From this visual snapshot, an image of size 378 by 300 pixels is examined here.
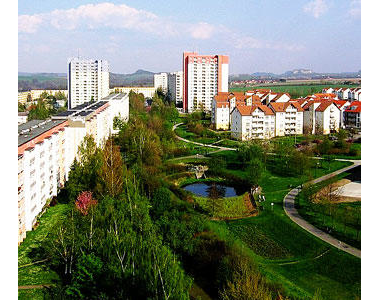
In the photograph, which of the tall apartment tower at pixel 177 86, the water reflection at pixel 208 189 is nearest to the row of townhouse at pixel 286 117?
the water reflection at pixel 208 189

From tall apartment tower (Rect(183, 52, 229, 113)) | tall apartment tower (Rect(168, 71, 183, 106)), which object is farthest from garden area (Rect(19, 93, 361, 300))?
tall apartment tower (Rect(168, 71, 183, 106))

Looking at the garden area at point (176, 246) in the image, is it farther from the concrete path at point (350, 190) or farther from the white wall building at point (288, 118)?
the white wall building at point (288, 118)

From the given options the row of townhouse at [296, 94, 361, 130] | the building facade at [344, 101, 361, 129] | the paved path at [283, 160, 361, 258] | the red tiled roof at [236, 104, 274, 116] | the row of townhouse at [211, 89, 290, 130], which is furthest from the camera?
the row of townhouse at [211, 89, 290, 130]

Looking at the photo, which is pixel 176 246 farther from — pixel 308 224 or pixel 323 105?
pixel 323 105

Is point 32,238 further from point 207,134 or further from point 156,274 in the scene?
point 207,134

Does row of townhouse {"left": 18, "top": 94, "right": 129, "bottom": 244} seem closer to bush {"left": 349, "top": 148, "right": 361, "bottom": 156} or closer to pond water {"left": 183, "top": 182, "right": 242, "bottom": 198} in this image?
pond water {"left": 183, "top": 182, "right": 242, "bottom": 198}

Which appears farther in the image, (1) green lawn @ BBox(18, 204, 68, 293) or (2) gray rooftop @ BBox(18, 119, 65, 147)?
(2) gray rooftop @ BBox(18, 119, 65, 147)
